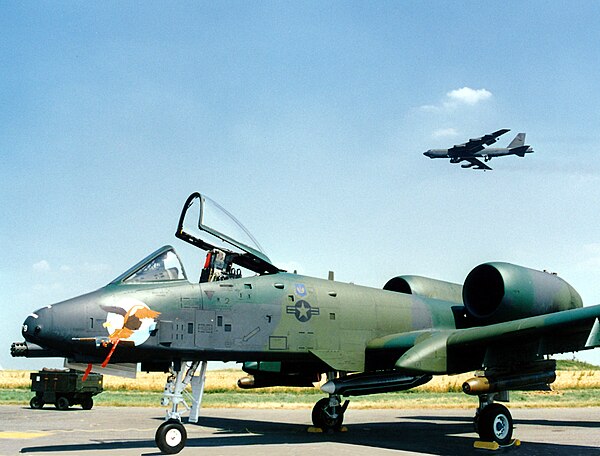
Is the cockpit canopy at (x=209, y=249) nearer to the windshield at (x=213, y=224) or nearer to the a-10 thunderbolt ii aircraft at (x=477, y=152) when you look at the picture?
the windshield at (x=213, y=224)

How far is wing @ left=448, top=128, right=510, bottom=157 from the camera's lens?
2677 inches

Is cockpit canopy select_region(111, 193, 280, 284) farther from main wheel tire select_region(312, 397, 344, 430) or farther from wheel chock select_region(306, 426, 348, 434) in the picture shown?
wheel chock select_region(306, 426, 348, 434)

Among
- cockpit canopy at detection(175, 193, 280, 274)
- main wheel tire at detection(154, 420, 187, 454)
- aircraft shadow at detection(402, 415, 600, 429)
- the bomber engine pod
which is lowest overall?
aircraft shadow at detection(402, 415, 600, 429)

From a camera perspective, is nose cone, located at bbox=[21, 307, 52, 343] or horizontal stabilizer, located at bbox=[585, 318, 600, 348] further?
horizontal stabilizer, located at bbox=[585, 318, 600, 348]

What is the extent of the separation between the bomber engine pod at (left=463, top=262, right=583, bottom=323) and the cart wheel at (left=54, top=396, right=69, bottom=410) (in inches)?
755

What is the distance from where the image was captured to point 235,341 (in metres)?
12.9

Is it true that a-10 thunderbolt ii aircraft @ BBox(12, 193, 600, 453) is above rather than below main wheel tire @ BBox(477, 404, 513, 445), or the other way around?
above

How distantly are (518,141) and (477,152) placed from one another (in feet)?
42.8

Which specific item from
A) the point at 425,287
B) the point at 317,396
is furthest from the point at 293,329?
the point at 317,396

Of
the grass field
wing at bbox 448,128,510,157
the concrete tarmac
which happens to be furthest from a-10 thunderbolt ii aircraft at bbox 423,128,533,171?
the concrete tarmac

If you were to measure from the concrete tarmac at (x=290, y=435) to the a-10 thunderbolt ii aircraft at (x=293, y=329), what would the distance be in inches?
41.7

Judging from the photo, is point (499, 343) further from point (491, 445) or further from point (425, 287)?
point (425, 287)

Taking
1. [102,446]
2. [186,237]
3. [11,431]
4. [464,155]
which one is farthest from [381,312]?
[464,155]

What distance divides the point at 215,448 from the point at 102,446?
2315mm
